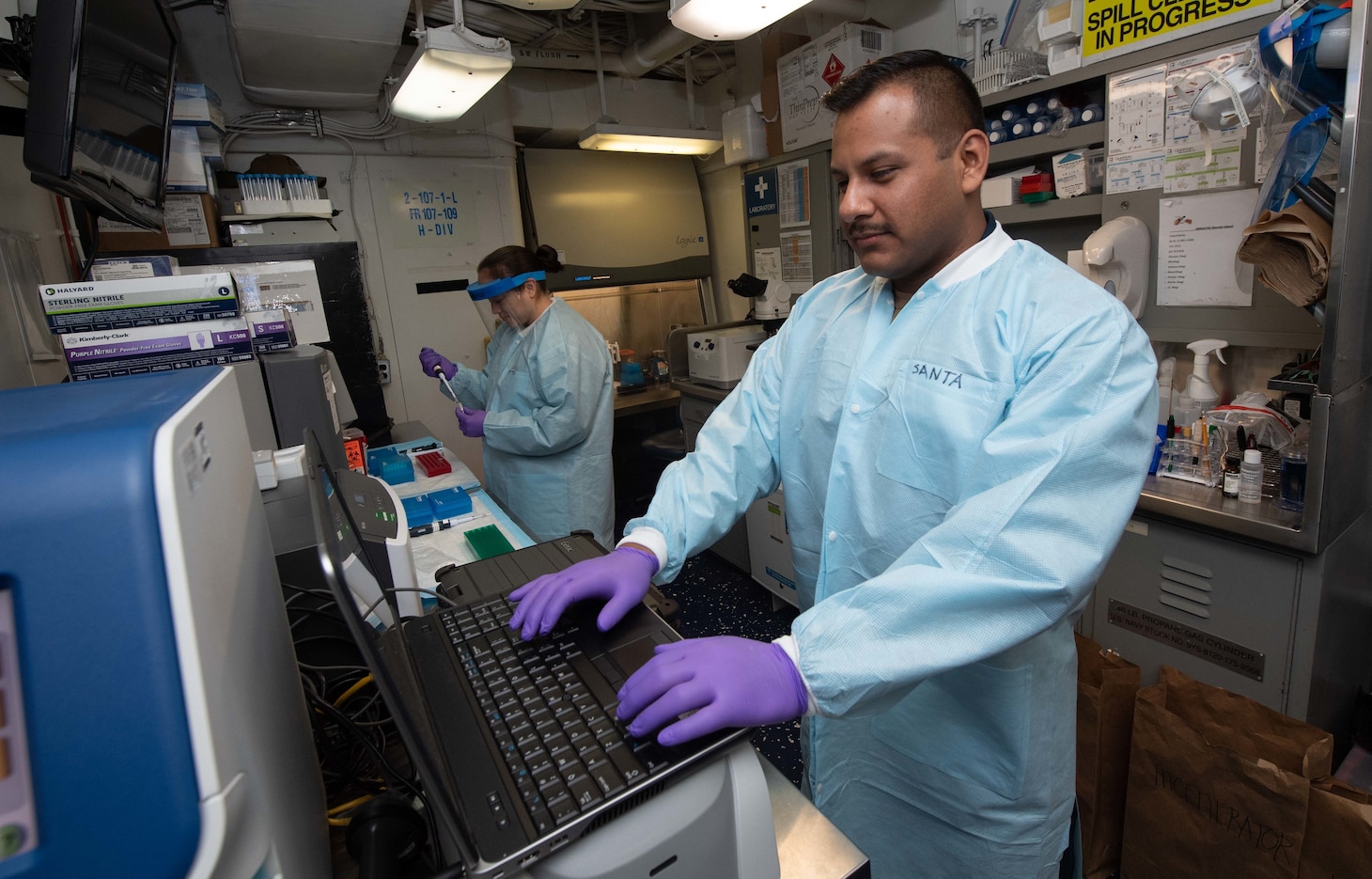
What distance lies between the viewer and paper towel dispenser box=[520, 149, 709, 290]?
3.93m

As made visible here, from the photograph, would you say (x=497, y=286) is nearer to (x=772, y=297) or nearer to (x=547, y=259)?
(x=547, y=259)

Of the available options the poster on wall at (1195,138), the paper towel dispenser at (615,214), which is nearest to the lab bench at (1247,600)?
the poster on wall at (1195,138)

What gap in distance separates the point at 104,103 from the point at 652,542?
1.28m

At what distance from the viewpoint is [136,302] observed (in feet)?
4.29

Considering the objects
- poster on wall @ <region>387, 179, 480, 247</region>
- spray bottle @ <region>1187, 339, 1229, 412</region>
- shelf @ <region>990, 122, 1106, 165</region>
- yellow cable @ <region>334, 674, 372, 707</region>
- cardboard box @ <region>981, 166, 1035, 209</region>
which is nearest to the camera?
yellow cable @ <region>334, 674, 372, 707</region>

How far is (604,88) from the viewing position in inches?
154

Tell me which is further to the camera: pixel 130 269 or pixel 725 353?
pixel 725 353

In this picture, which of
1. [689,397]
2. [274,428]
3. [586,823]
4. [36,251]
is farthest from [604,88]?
[586,823]

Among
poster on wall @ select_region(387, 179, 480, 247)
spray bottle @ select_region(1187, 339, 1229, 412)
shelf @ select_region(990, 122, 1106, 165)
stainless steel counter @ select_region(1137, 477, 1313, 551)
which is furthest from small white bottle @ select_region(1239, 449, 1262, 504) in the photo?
poster on wall @ select_region(387, 179, 480, 247)

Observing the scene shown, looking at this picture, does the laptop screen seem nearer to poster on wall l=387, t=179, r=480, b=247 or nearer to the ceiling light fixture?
the ceiling light fixture

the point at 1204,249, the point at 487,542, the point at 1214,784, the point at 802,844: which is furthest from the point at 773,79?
the point at 802,844

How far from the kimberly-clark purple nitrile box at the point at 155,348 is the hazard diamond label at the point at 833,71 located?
7.56 ft

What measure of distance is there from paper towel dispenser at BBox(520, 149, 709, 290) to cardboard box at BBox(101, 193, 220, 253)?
5.27ft

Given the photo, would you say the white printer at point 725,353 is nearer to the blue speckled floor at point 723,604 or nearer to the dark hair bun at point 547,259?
the dark hair bun at point 547,259
